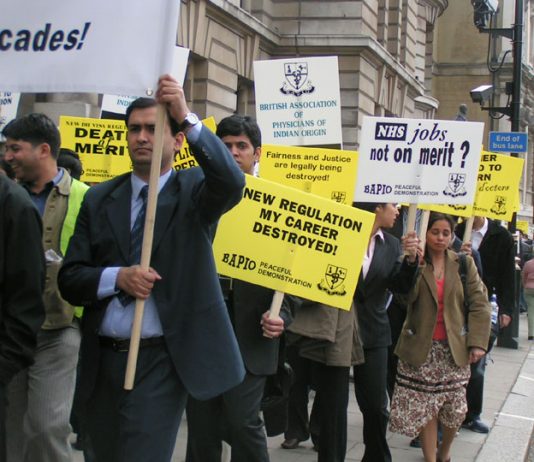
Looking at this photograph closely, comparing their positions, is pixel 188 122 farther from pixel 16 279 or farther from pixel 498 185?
pixel 498 185

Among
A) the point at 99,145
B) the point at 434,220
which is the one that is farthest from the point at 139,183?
the point at 99,145

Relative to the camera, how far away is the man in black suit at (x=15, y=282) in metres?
3.42

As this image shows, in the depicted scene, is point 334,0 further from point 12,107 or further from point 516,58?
point 12,107

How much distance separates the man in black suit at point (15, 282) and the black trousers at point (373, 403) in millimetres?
2999

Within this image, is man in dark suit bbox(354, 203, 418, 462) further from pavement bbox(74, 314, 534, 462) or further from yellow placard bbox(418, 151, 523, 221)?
yellow placard bbox(418, 151, 523, 221)

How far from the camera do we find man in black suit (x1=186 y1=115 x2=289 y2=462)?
4723 millimetres

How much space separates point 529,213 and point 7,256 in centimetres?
4690

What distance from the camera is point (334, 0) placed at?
75.5 ft

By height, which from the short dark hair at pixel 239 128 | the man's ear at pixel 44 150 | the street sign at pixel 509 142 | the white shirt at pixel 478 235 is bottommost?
the white shirt at pixel 478 235

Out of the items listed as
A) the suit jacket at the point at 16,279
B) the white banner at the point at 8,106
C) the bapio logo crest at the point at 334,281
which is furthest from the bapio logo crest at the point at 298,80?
the suit jacket at the point at 16,279

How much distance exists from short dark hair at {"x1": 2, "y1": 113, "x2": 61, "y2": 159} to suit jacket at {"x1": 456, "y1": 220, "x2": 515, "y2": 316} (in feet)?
17.0

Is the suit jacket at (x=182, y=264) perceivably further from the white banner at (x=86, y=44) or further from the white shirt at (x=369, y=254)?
the white shirt at (x=369, y=254)

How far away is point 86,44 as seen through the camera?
3.64m

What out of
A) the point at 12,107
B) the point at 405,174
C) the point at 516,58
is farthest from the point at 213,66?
the point at 405,174
